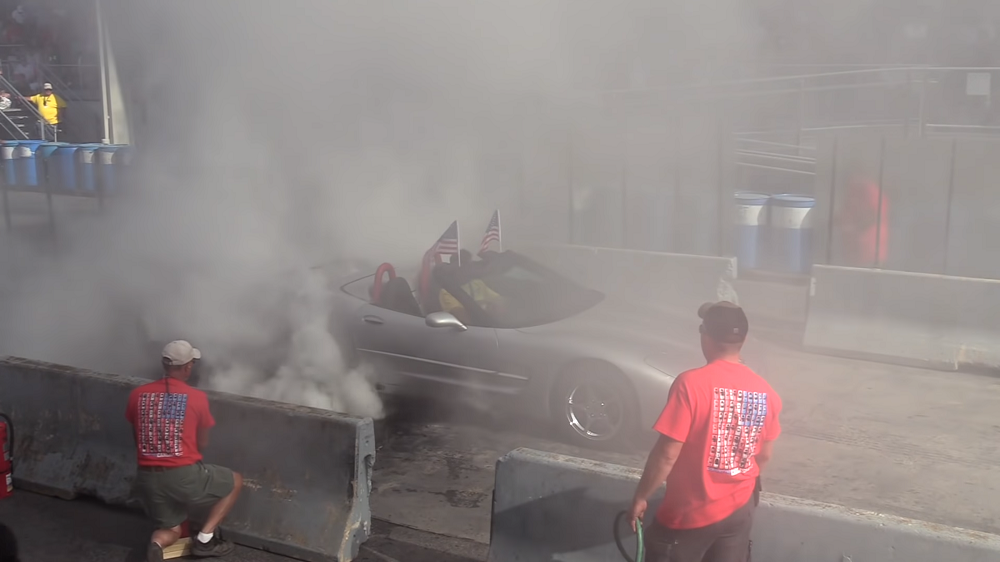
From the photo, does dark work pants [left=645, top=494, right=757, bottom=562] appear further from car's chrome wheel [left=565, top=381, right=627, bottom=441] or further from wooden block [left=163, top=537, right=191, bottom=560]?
car's chrome wheel [left=565, top=381, right=627, bottom=441]

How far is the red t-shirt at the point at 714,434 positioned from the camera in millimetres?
2363

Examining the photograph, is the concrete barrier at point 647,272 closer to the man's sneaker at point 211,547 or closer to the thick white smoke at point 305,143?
the thick white smoke at point 305,143

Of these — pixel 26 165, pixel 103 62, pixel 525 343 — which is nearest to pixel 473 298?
pixel 525 343

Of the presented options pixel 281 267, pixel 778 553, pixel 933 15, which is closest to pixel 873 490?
pixel 778 553

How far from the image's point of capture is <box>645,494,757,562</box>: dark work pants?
7.96 feet

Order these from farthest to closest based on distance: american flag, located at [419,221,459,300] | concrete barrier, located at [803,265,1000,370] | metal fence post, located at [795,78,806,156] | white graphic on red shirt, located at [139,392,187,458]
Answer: metal fence post, located at [795,78,806,156], concrete barrier, located at [803,265,1000,370], american flag, located at [419,221,459,300], white graphic on red shirt, located at [139,392,187,458]

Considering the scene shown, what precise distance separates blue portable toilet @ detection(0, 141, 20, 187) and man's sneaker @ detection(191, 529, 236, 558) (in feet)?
38.3

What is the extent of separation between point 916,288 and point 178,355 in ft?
15.8

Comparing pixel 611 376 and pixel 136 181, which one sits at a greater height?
pixel 136 181

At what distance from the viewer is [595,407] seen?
4562 millimetres

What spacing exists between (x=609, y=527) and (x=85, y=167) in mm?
11285

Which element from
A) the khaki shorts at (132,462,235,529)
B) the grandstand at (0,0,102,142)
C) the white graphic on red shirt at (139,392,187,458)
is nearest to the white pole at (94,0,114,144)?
the grandstand at (0,0,102,142)

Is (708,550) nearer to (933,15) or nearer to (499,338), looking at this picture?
(499,338)

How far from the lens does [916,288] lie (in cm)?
609
